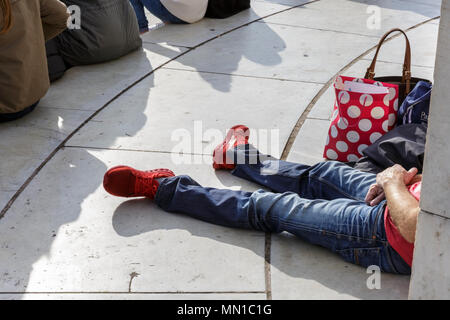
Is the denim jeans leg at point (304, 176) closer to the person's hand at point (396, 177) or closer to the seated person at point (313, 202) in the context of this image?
the seated person at point (313, 202)

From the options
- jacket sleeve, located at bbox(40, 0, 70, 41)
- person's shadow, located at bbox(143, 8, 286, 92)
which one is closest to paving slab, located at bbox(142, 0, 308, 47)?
person's shadow, located at bbox(143, 8, 286, 92)

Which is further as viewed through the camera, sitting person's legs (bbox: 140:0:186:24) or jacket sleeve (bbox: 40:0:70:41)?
sitting person's legs (bbox: 140:0:186:24)

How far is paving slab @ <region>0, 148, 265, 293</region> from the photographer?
3123mm

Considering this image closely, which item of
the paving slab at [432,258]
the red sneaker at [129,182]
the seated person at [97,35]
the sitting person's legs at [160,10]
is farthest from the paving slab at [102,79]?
the paving slab at [432,258]

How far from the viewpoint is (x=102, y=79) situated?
5.72 m

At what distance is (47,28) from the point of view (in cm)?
502

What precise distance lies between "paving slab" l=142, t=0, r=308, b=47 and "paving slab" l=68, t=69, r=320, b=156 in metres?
1.01

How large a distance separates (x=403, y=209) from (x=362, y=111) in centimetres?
132

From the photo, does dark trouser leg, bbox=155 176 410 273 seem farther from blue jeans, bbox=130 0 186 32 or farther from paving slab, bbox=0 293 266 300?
blue jeans, bbox=130 0 186 32

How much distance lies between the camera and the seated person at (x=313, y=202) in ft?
10.1

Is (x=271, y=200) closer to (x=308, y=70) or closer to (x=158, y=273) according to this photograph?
(x=158, y=273)

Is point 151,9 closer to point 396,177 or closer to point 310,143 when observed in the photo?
point 310,143

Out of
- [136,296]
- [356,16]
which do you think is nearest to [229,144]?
[136,296]
